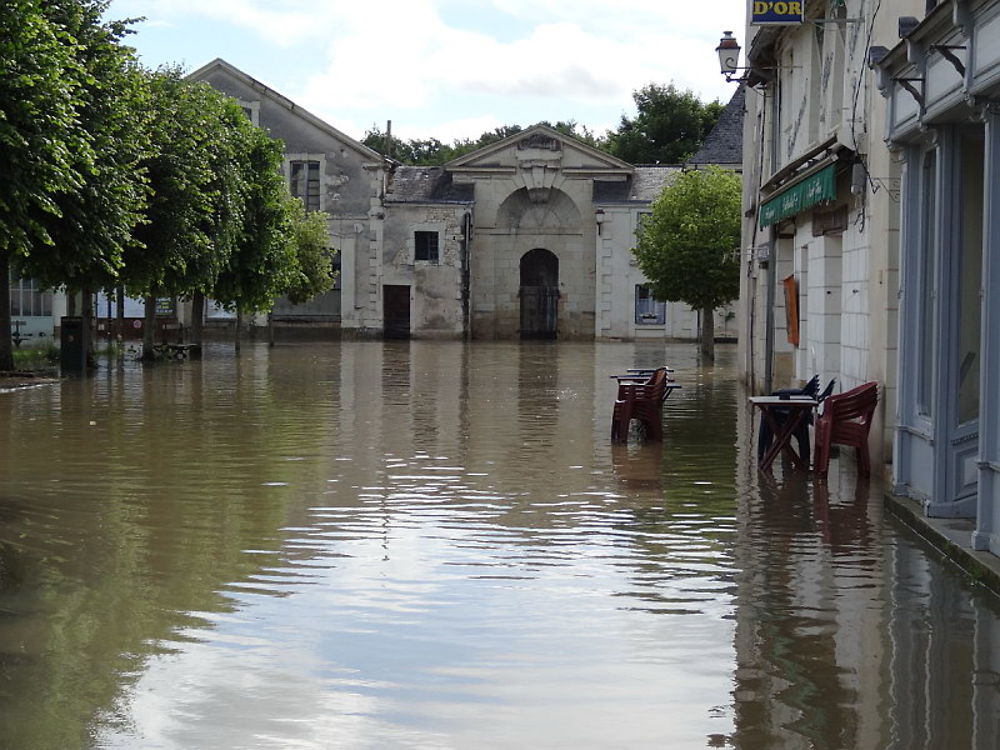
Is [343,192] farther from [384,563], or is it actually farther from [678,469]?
[384,563]

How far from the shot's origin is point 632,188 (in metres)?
61.8

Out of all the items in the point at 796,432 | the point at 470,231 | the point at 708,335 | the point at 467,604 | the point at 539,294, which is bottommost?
the point at 467,604

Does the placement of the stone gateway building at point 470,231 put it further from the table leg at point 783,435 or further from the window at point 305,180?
the table leg at point 783,435

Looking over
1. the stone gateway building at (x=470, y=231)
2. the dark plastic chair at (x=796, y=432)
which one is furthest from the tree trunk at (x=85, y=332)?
the stone gateway building at (x=470, y=231)

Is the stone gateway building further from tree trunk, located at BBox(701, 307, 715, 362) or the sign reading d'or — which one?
the sign reading d'or

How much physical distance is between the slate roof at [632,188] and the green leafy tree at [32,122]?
4033cm

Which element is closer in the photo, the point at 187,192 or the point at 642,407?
the point at 642,407

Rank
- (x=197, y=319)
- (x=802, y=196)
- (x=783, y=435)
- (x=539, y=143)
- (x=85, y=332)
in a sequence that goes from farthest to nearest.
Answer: (x=539, y=143)
(x=197, y=319)
(x=85, y=332)
(x=802, y=196)
(x=783, y=435)

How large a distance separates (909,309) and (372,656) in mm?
6249

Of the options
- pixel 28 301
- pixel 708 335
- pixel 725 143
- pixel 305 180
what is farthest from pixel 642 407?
pixel 305 180

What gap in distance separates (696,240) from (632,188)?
2172 cm

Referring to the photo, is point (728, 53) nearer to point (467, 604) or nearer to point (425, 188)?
point (467, 604)

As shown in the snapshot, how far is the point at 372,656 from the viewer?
6797mm

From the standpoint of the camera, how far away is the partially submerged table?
14.2 meters
